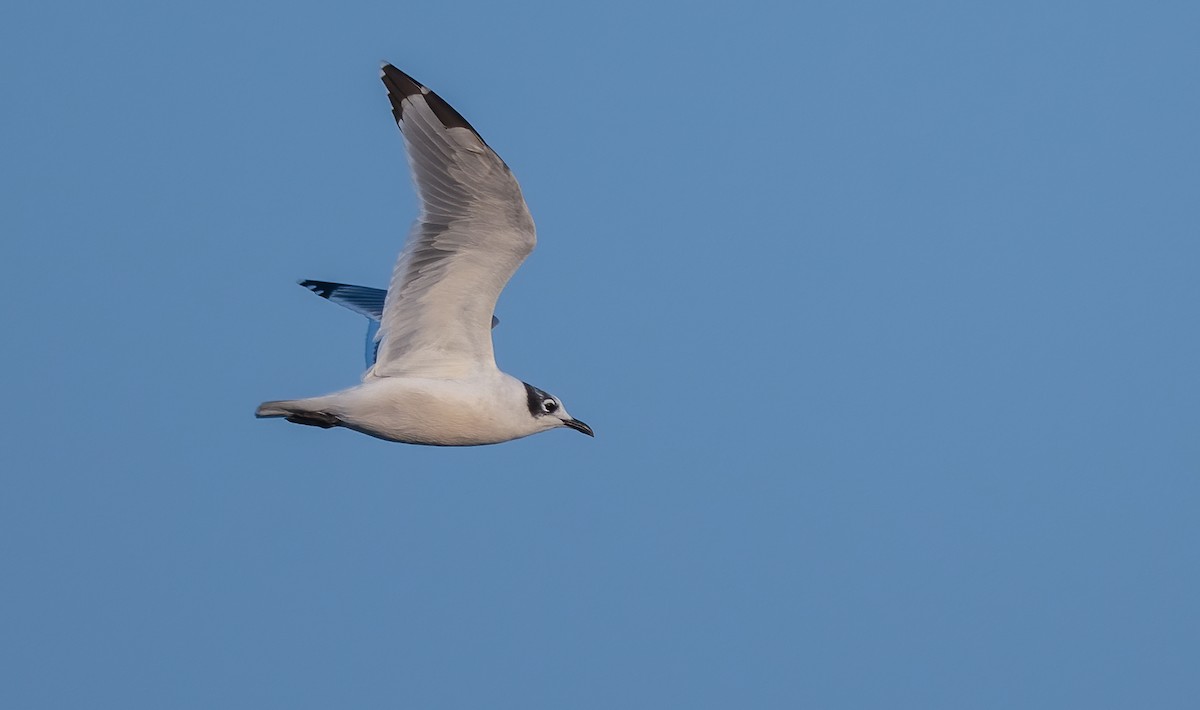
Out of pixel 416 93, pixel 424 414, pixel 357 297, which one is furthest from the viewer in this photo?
pixel 357 297

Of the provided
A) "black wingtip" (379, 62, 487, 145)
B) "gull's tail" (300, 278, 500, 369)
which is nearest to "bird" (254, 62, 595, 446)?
"black wingtip" (379, 62, 487, 145)

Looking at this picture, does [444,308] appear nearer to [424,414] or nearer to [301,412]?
[424,414]

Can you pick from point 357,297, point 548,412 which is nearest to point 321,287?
point 357,297

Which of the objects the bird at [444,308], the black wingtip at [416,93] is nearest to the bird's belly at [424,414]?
the bird at [444,308]

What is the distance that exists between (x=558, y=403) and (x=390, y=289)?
5.70ft

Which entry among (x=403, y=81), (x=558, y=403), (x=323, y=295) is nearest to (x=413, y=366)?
(x=558, y=403)

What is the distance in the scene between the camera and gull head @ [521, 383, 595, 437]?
455 inches

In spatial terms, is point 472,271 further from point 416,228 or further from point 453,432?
point 453,432

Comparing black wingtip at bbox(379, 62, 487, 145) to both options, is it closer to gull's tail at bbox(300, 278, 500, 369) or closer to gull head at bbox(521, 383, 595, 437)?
gull head at bbox(521, 383, 595, 437)

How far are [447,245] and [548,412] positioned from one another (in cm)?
176

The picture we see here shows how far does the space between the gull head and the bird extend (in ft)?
0.06

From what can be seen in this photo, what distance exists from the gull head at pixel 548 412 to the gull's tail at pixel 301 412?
60.5 inches

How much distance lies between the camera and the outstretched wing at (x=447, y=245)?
10.3 metres

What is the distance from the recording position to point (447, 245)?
10711mm
